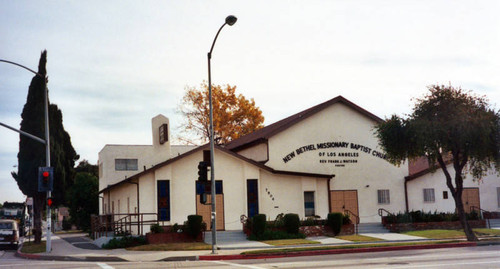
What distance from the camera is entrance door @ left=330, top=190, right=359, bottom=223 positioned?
34.3m

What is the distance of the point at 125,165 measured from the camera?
49125 mm

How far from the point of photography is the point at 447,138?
2548 cm

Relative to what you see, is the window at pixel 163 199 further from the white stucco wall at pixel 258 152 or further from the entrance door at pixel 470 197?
the entrance door at pixel 470 197

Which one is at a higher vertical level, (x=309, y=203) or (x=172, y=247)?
(x=309, y=203)

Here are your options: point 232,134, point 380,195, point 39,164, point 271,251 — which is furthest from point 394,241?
point 232,134

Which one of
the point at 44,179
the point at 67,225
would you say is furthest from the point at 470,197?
the point at 67,225

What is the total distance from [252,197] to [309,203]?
405 cm

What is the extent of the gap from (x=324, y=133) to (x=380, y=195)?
5446 mm

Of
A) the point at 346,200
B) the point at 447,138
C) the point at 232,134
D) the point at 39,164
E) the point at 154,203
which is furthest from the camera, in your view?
the point at 232,134

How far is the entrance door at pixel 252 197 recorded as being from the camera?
31359 millimetres

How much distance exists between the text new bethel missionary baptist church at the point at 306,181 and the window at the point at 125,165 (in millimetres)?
9954

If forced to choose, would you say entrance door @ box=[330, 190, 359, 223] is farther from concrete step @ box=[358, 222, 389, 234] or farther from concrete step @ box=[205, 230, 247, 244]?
concrete step @ box=[205, 230, 247, 244]

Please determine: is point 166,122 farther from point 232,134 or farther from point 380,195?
point 380,195

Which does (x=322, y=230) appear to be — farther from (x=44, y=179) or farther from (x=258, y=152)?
(x=44, y=179)
